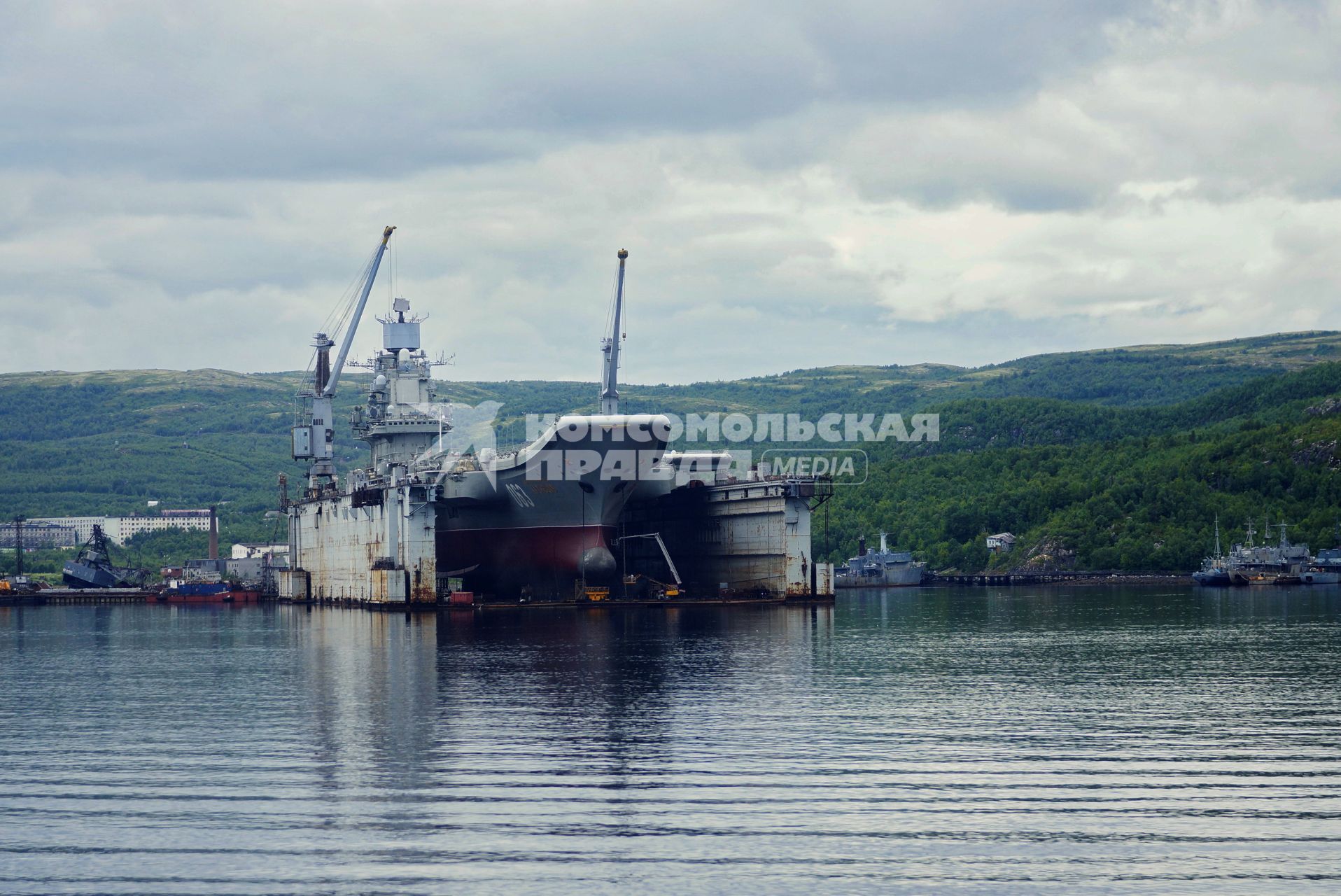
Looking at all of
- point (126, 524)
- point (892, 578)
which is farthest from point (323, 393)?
point (126, 524)

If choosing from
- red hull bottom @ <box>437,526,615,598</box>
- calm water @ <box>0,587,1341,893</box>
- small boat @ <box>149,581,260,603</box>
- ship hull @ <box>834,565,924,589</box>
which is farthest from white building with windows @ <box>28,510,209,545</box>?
calm water @ <box>0,587,1341,893</box>

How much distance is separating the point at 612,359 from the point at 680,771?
5748 cm

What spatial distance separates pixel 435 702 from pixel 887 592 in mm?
80777

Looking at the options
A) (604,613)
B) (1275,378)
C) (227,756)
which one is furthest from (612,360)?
(1275,378)

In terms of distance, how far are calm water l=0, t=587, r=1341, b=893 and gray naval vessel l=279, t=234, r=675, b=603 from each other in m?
18.6

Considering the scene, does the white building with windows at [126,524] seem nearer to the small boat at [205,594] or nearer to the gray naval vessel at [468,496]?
the small boat at [205,594]

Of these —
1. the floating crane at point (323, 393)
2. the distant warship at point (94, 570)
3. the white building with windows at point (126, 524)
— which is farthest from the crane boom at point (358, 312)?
the white building with windows at point (126, 524)

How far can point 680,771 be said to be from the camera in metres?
23.9

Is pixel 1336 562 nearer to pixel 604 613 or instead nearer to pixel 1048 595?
pixel 1048 595

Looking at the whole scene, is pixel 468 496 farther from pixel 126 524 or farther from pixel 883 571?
pixel 126 524

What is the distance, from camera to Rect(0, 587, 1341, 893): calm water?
18359mm

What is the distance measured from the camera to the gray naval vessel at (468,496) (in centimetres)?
6394

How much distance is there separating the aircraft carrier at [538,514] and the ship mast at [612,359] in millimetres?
83

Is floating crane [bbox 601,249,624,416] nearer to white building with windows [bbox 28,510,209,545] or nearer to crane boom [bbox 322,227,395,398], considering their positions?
crane boom [bbox 322,227,395,398]
